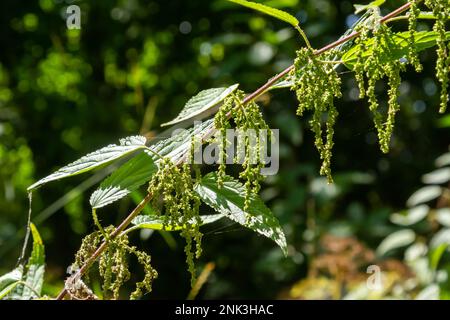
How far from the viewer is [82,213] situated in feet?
10.7

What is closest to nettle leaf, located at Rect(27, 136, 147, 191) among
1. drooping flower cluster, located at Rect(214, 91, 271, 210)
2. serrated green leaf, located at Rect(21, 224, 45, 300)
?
drooping flower cluster, located at Rect(214, 91, 271, 210)

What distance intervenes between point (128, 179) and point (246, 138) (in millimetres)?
153

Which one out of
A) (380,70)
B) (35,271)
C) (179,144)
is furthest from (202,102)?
(35,271)

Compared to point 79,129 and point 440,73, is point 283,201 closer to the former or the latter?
point 79,129

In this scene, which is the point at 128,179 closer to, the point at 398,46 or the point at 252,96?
the point at 252,96

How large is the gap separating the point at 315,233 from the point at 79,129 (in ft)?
4.00

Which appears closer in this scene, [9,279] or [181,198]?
[181,198]

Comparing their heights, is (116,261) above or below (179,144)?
below

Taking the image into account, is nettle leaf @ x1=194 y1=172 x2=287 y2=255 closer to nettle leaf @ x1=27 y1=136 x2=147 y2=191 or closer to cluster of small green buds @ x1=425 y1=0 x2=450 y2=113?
nettle leaf @ x1=27 y1=136 x2=147 y2=191

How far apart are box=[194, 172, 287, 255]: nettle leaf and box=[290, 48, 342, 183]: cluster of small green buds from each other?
83 mm

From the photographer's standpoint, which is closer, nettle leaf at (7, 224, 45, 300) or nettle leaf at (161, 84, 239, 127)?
nettle leaf at (161, 84, 239, 127)

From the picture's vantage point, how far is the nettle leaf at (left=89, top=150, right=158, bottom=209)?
72cm

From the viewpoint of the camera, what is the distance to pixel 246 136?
0.66 m
